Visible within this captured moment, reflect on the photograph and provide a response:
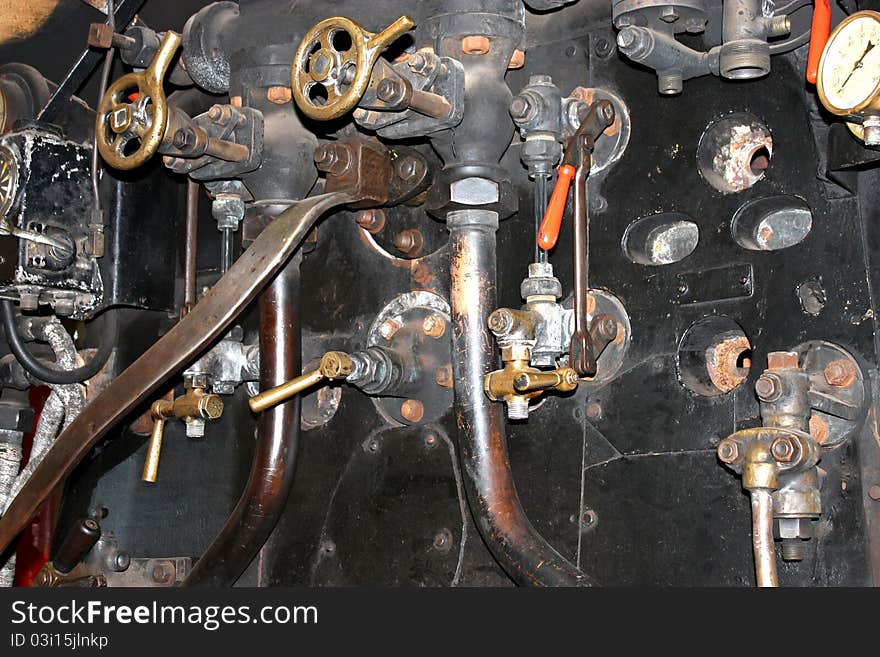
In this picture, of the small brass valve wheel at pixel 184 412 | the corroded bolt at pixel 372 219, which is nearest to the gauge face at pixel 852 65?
the corroded bolt at pixel 372 219

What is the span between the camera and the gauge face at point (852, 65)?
123cm

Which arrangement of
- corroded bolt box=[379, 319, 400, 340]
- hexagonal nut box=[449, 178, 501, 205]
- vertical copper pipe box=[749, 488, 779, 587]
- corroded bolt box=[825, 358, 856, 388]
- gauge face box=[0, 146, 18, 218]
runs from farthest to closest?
gauge face box=[0, 146, 18, 218] → corroded bolt box=[379, 319, 400, 340] → hexagonal nut box=[449, 178, 501, 205] → corroded bolt box=[825, 358, 856, 388] → vertical copper pipe box=[749, 488, 779, 587]

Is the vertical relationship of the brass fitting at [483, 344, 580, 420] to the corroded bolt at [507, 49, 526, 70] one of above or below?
below

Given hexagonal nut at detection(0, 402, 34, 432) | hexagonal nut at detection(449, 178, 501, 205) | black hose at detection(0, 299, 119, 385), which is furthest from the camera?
hexagonal nut at detection(0, 402, 34, 432)

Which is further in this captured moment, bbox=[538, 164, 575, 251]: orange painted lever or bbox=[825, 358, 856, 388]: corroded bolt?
bbox=[538, 164, 575, 251]: orange painted lever

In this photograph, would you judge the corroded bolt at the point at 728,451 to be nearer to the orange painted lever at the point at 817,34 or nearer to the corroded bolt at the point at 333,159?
the orange painted lever at the point at 817,34

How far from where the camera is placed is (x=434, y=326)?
176cm

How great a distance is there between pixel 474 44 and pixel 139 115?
475mm

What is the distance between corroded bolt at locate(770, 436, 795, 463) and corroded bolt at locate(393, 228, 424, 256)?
739 millimetres

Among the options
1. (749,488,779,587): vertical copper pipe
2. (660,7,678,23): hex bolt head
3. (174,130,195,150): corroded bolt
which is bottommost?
(749,488,779,587): vertical copper pipe

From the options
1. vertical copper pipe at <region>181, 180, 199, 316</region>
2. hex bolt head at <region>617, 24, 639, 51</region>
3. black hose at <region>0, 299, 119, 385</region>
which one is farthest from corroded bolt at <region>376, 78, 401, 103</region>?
black hose at <region>0, 299, 119, 385</region>

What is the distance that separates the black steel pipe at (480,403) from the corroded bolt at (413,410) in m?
0.20

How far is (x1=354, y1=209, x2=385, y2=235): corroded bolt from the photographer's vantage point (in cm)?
187

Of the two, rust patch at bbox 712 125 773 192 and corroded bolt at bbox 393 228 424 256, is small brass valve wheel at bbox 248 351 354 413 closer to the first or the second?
corroded bolt at bbox 393 228 424 256
